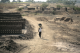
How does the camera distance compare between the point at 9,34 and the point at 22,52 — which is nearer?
the point at 22,52

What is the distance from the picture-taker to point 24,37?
9000 millimetres

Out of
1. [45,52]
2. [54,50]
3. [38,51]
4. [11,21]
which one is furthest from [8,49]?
[11,21]

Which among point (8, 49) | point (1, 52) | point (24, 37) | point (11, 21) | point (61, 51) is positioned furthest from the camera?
point (11, 21)

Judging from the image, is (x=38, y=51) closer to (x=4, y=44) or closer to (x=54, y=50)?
(x=54, y=50)

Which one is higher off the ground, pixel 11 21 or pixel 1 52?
pixel 11 21

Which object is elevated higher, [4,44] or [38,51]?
[4,44]

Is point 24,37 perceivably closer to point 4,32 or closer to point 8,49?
point 4,32

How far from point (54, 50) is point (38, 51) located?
3.70ft

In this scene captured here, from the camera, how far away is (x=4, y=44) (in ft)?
20.4

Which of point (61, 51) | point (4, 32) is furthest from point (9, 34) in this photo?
point (61, 51)

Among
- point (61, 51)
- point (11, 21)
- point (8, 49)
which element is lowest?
point (61, 51)

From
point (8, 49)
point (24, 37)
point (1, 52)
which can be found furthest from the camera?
point (24, 37)

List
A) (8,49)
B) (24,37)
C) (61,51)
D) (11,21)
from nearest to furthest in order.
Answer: (8,49) → (61,51) → (24,37) → (11,21)

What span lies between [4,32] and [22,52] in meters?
4.30
